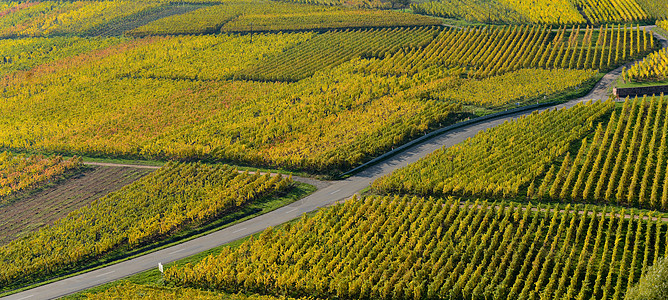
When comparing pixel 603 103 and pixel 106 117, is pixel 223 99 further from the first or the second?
pixel 603 103

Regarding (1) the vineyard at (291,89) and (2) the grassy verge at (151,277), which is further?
(1) the vineyard at (291,89)

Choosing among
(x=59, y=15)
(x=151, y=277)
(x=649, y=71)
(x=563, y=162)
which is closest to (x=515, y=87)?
(x=649, y=71)

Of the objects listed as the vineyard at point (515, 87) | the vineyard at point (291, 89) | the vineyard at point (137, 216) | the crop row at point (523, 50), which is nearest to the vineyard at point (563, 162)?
the vineyard at point (291, 89)

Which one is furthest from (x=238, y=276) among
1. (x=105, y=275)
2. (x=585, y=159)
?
(x=585, y=159)

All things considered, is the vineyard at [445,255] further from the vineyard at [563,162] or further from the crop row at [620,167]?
the vineyard at [563,162]

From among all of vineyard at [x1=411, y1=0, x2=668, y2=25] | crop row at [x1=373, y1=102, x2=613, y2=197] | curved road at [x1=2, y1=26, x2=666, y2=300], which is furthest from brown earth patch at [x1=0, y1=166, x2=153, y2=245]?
vineyard at [x1=411, y1=0, x2=668, y2=25]
